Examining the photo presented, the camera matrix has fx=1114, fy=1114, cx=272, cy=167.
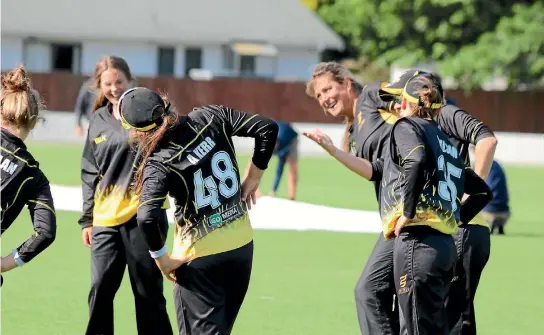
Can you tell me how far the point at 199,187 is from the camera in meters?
6.00

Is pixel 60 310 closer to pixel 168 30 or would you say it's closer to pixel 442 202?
pixel 442 202

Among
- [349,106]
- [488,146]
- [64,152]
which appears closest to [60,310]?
[349,106]

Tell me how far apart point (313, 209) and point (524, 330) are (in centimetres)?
777

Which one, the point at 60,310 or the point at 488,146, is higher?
the point at 488,146

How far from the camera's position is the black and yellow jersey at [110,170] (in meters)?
7.49

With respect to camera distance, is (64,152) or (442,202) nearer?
(442,202)

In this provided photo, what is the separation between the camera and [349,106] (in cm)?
750

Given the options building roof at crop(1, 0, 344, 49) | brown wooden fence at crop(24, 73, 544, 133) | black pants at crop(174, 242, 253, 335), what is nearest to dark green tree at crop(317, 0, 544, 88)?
brown wooden fence at crop(24, 73, 544, 133)

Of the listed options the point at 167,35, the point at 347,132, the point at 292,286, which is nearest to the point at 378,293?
the point at 347,132

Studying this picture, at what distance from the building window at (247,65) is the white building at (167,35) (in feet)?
0.14

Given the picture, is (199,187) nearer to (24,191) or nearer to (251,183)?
(251,183)

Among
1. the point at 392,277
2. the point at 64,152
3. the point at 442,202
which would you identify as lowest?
the point at 64,152

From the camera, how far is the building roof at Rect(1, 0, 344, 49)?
49656 millimetres

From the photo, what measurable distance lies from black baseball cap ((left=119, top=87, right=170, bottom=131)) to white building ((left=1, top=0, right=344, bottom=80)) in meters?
43.0
